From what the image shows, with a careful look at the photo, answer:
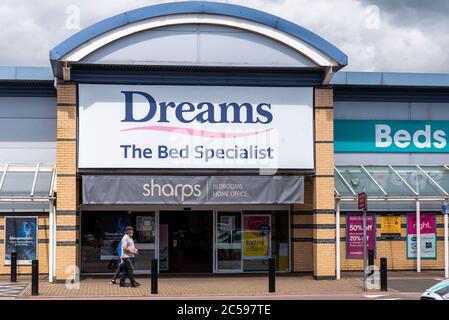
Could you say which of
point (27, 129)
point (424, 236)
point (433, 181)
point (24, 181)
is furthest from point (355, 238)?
point (27, 129)

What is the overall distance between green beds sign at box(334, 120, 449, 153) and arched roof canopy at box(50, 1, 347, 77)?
3.31 meters

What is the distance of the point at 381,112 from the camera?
21641 millimetres

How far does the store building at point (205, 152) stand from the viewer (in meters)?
18.5

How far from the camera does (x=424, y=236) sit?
21.4 m

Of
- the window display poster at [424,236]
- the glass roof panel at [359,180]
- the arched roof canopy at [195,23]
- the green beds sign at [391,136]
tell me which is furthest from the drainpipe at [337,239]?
the arched roof canopy at [195,23]

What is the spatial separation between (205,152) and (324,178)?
3.61m

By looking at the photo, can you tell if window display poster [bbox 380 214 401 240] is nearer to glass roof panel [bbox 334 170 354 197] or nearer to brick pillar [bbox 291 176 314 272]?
glass roof panel [bbox 334 170 354 197]

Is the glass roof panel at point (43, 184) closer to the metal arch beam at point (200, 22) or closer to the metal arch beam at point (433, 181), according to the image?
the metal arch beam at point (200, 22)

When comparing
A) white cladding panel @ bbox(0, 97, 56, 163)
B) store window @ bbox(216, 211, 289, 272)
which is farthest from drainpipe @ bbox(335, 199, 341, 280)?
white cladding panel @ bbox(0, 97, 56, 163)

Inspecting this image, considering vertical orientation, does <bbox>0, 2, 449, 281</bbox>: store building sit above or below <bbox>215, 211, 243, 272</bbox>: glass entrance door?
above

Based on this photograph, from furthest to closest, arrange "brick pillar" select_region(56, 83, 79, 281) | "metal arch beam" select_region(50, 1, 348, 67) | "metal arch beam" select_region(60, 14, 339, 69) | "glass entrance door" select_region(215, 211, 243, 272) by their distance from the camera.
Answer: "glass entrance door" select_region(215, 211, 243, 272), "brick pillar" select_region(56, 83, 79, 281), "metal arch beam" select_region(60, 14, 339, 69), "metal arch beam" select_region(50, 1, 348, 67)

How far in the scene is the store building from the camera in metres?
18.5

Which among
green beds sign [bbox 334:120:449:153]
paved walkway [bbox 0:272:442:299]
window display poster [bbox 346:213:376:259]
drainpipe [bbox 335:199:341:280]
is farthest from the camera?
green beds sign [bbox 334:120:449:153]
